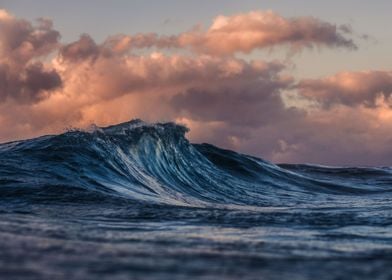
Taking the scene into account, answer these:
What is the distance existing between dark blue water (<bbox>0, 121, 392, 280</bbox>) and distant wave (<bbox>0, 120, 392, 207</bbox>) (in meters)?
0.08

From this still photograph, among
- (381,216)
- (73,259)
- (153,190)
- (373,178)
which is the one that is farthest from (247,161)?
(73,259)

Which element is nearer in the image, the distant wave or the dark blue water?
the dark blue water

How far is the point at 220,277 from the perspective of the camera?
11.3 feet

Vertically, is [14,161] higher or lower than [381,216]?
higher

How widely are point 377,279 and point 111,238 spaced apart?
228 centimetres

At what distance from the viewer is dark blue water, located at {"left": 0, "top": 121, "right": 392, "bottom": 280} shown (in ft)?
12.1

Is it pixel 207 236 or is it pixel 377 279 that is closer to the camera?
pixel 377 279

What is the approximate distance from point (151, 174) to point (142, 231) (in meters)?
13.6

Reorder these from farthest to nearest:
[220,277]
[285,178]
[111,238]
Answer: [285,178], [111,238], [220,277]

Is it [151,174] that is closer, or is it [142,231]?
[142,231]

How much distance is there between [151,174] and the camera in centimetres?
1955

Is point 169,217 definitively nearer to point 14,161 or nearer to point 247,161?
point 14,161

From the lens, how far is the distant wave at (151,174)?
1227 cm

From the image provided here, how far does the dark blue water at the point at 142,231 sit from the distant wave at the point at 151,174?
→ 0.08 metres
